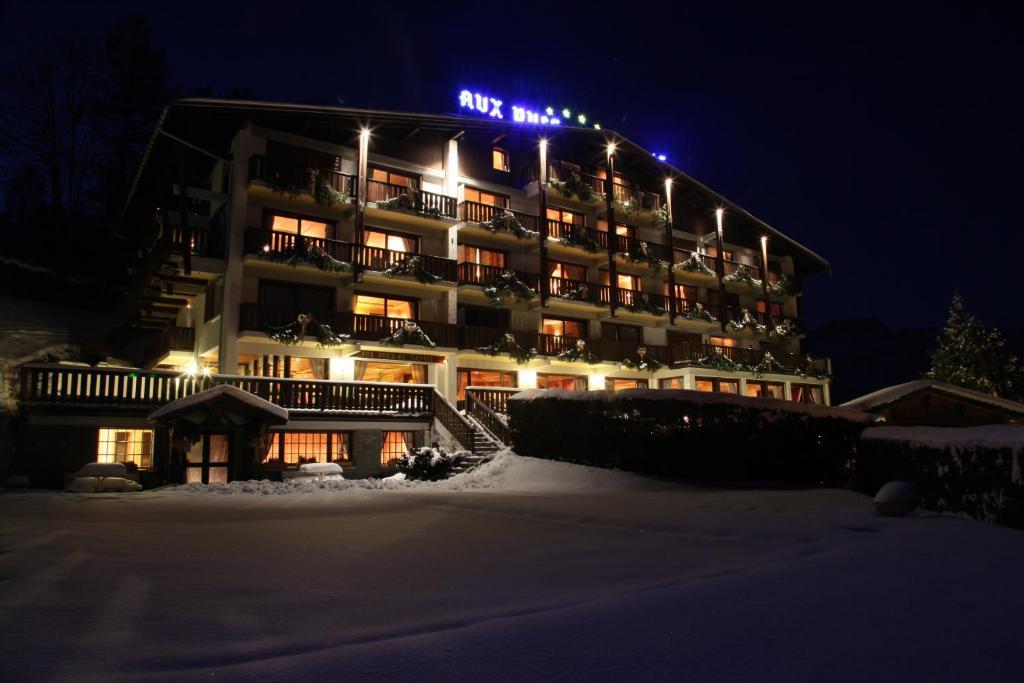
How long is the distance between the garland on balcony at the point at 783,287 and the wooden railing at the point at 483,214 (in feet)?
61.0

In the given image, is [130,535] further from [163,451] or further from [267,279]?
[267,279]

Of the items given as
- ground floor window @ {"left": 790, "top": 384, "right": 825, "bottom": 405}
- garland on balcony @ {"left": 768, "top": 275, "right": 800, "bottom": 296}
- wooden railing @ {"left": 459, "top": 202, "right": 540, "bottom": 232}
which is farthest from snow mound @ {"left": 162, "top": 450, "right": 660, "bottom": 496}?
ground floor window @ {"left": 790, "top": 384, "right": 825, "bottom": 405}

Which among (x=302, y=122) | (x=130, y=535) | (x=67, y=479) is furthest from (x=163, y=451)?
(x=302, y=122)

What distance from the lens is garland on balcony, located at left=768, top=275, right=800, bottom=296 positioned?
150ft

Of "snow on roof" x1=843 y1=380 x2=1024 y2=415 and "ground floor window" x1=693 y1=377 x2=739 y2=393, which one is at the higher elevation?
"ground floor window" x1=693 y1=377 x2=739 y2=393

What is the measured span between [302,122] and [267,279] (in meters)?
6.89

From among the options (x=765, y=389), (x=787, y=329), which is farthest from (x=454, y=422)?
(x=787, y=329)

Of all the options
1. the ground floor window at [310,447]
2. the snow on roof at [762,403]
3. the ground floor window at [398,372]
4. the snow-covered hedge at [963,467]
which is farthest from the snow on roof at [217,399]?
the snow-covered hedge at [963,467]

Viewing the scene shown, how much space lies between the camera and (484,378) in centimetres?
3403

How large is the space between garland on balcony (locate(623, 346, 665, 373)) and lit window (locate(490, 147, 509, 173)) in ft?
39.0

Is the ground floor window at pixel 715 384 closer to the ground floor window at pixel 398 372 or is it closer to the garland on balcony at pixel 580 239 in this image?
the garland on balcony at pixel 580 239

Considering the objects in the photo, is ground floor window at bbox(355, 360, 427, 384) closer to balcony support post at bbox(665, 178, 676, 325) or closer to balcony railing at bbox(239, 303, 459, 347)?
balcony railing at bbox(239, 303, 459, 347)

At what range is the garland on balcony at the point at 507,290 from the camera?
108ft

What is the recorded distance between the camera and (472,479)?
59.2ft
